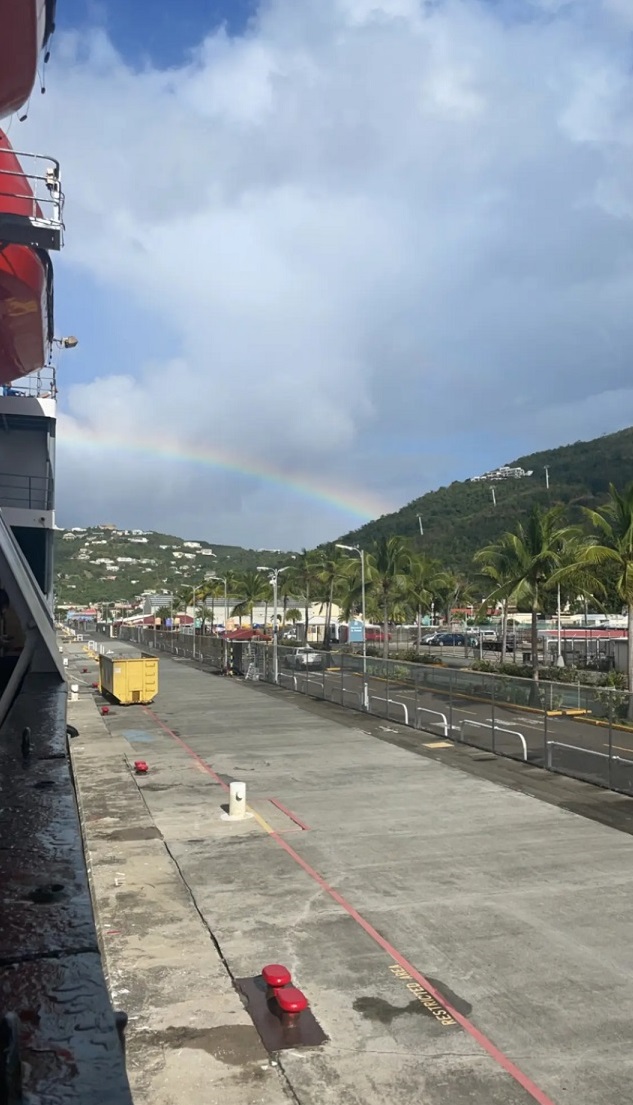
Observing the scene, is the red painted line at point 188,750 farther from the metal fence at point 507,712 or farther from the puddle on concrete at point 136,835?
the metal fence at point 507,712

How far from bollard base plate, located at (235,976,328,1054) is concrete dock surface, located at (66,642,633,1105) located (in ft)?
0.51

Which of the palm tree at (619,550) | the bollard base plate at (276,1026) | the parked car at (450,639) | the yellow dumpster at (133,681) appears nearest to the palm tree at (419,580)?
the parked car at (450,639)

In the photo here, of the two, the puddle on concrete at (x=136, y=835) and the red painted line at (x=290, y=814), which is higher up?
the puddle on concrete at (x=136, y=835)

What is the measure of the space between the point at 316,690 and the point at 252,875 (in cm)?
2666

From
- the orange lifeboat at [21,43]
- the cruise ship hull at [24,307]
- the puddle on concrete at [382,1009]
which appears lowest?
the puddle on concrete at [382,1009]

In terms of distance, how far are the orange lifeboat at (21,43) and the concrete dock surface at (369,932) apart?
12464 millimetres

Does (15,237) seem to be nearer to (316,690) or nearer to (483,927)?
(483,927)

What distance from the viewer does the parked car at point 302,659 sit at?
4417cm

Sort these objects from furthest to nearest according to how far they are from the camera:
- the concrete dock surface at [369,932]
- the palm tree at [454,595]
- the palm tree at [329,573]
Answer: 1. the palm tree at [454,595]
2. the palm tree at [329,573]
3. the concrete dock surface at [369,932]

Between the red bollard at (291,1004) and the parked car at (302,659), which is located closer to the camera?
the red bollard at (291,1004)

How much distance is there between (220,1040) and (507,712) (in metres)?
17.2

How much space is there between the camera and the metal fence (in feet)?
63.6

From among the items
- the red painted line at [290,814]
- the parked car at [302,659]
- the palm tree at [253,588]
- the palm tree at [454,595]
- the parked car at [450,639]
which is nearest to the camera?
the red painted line at [290,814]

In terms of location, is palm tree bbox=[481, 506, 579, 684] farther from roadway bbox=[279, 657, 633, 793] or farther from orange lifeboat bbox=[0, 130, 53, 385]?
orange lifeboat bbox=[0, 130, 53, 385]
